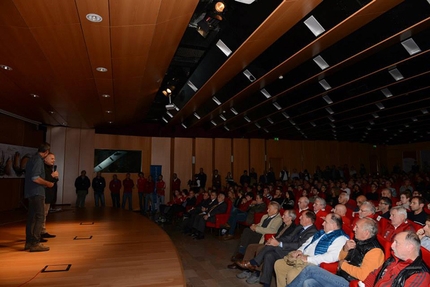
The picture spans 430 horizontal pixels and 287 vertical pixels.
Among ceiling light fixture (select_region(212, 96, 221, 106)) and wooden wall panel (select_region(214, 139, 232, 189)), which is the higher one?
ceiling light fixture (select_region(212, 96, 221, 106))

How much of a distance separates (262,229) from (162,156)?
31.2 ft

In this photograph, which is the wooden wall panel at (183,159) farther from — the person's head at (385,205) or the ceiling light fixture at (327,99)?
the person's head at (385,205)

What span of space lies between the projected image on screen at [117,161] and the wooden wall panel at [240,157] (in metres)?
4.38

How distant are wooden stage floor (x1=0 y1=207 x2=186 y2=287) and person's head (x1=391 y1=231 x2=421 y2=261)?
2.06m

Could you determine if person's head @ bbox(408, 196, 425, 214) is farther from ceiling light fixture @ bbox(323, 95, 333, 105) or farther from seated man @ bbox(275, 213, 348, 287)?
ceiling light fixture @ bbox(323, 95, 333, 105)

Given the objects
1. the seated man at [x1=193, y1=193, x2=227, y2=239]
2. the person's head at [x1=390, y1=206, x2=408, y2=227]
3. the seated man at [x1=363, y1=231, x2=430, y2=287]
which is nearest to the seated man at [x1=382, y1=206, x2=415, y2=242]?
the person's head at [x1=390, y1=206, x2=408, y2=227]

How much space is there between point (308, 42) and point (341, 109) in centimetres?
519

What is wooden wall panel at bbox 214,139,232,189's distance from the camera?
14454mm

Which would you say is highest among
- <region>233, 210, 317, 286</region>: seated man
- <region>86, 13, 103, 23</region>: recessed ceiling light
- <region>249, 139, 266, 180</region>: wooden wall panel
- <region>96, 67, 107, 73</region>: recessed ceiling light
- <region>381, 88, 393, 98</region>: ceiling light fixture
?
<region>381, 88, 393, 98</region>: ceiling light fixture

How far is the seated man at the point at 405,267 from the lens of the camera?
2279mm

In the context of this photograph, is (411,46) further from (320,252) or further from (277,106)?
(277,106)

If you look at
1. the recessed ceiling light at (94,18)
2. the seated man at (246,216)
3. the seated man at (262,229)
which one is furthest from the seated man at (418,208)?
the recessed ceiling light at (94,18)

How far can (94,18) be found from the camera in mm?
3881

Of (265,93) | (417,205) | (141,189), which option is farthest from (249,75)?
(141,189)
